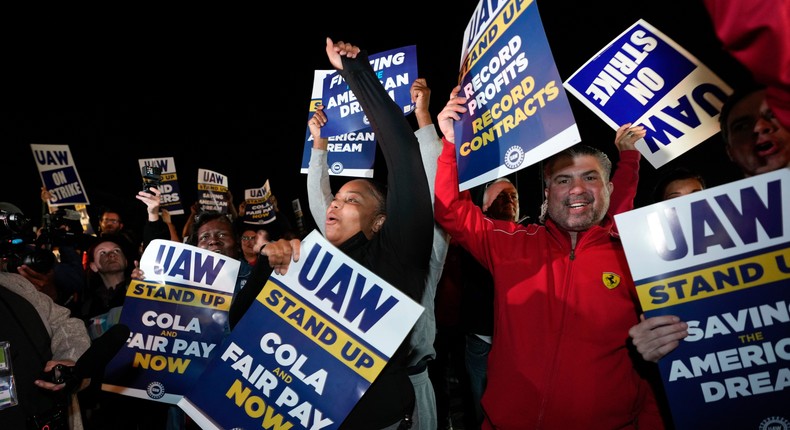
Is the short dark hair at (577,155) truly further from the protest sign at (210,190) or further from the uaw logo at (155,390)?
the protest sign at (210,190)

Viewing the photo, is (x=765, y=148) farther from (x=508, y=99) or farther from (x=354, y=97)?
(x=354, y=97)

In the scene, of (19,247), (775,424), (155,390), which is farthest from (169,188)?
(775,424)

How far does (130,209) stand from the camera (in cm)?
1389

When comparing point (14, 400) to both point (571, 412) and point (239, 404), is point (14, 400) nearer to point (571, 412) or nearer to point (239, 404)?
point (239, 404)

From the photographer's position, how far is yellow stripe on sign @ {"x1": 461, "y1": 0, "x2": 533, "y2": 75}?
87.7 inches

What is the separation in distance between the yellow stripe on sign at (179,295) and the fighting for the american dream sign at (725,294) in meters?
2.53

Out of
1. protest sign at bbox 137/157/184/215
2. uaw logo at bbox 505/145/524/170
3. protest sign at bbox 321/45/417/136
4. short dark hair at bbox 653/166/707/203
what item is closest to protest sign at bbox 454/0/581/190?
uaw logo at bbox 505/145/524/170

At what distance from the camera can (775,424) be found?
1.47m

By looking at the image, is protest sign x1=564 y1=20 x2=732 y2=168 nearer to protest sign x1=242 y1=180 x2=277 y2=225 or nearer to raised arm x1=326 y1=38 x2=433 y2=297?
raised arm x1=326 y1=38 x2=433 y2=297

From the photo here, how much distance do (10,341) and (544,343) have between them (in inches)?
93.5

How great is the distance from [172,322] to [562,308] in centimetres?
245

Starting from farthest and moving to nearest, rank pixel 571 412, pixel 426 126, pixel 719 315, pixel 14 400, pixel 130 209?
pixel 130 209 → pixel 426 126 → pixel 14 400 → pixel 571 412 → pixel 719 315

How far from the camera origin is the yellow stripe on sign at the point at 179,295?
3215mm

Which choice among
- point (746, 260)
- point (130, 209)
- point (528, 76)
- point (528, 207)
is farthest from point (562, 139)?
point (130, 209)
